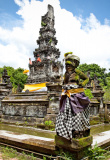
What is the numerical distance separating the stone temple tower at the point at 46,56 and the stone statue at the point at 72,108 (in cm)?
1850

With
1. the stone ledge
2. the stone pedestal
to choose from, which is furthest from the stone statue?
the stone pedestal

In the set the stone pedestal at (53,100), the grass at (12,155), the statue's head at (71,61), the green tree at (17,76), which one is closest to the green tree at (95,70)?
the green tree at (17,76)

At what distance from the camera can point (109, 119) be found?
9.82m

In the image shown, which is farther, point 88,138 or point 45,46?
point 45,46

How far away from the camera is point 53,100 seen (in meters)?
8.35

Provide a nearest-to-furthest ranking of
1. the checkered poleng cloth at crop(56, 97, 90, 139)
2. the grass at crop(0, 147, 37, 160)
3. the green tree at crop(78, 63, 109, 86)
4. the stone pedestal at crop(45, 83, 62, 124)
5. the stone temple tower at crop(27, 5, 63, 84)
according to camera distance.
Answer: the checkered poleng cloth at crop(56, 97, 90, 139), the grass at crop(0, 147, 37, 160), the stone pedestal at crop(45, 83, 62, 124), the stone temple tower at crop(27, 5, 63, 84), the green tree at crop(78, 63, 109, 86)

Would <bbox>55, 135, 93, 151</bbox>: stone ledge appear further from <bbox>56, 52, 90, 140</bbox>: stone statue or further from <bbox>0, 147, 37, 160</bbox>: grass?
<bbox>0, 147, 37, 160</bbox>: grass

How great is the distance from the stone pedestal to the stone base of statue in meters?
4.43

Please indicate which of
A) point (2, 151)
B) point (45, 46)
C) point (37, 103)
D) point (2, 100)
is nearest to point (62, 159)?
point (2, 151)

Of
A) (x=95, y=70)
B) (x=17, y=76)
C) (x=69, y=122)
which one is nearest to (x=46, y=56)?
(x=69, y=122)

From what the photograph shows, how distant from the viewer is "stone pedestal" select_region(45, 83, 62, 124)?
26.1 ft

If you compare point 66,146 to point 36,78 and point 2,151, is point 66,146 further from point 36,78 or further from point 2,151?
point 36,78

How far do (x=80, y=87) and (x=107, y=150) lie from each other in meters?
1.98

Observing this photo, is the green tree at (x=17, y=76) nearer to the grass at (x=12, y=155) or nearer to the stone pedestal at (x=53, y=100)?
the stone pedestal at (x=53, y=100)
